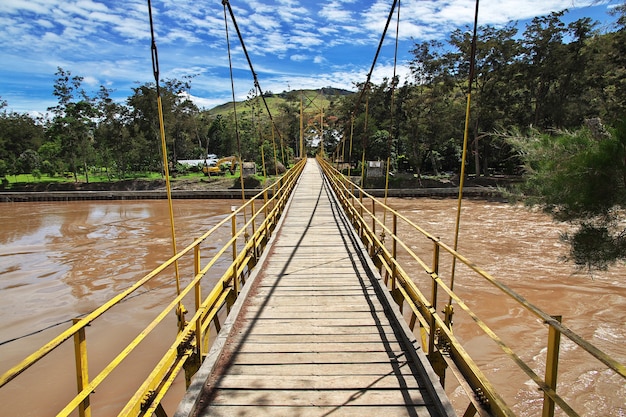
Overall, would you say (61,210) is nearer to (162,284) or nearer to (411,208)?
(162,284)

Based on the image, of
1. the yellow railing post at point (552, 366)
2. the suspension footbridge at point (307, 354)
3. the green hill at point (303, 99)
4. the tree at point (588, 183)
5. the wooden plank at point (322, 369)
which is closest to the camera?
the yellow railing post at point (552, 366)

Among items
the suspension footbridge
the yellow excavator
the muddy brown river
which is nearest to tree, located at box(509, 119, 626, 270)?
the muddy brown river

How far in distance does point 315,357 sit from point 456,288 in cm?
685

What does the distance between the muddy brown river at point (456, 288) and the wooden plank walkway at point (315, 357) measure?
1956mm

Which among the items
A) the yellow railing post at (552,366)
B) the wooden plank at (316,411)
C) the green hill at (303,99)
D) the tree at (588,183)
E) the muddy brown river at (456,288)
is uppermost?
the green hill at (303,99)

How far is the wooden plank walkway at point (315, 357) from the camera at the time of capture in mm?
2668

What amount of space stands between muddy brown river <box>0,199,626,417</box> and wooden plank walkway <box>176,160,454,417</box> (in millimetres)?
1956

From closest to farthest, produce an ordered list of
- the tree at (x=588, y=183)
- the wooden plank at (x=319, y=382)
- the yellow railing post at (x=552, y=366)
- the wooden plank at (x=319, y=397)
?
the yellow railing post at (x=552, y=366) < the wooden plank at (x=319, y=397) < the wooden plank at (x=319, y=382) < the tree at (x=588, y=183)

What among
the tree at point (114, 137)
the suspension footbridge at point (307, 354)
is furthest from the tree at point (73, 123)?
the suspension footbridge at point (307, 354)

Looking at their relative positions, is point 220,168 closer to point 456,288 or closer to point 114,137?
point 114,137

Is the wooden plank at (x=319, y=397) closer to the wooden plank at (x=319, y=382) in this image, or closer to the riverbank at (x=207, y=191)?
the wooden plank at (x=319, y=382)

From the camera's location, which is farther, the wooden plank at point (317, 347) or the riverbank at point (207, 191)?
the riverbank at point (207, 191)

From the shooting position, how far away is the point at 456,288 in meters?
9.25

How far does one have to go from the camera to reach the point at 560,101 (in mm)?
26297
